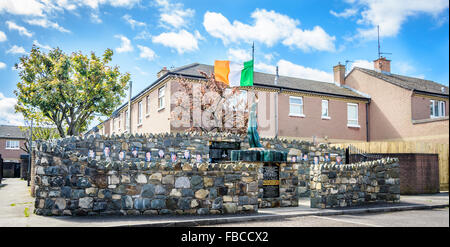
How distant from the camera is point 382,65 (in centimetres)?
3328

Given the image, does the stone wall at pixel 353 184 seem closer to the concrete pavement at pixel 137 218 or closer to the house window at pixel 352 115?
the concrete pavement at pixel 137 218

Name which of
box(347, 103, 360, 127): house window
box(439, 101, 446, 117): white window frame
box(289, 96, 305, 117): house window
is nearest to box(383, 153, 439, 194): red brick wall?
box(289, 96, 305, 117): house window

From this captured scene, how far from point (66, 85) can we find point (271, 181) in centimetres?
1797

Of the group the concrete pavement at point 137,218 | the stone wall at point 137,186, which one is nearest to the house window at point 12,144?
the concrete pavement at point 137,218

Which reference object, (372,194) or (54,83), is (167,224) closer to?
(372,194)

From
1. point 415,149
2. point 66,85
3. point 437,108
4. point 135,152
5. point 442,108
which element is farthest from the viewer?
point 442,108

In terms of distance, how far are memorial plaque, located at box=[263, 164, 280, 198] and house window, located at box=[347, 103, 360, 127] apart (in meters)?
19.8

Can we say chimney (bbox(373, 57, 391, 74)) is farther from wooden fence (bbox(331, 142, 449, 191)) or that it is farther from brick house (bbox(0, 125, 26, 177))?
brick house (bbox(0, 125, 26, 177))

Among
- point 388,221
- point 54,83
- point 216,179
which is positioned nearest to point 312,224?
point 388,221

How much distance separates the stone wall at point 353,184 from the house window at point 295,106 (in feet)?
43.7

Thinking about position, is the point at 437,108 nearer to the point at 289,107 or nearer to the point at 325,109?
the point at 325,109

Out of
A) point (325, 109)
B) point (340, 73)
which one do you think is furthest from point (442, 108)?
point (325, 109)

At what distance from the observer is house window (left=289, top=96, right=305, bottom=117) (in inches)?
1033

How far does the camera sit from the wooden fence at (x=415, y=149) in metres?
17.6
